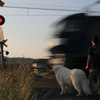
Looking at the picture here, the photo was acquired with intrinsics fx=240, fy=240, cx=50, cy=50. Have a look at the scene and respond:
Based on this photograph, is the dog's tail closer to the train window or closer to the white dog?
the white dog

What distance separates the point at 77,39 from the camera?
13.5 meters

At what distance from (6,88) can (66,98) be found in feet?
8.17

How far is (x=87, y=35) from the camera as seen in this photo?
13.4m

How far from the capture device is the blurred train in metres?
13.2

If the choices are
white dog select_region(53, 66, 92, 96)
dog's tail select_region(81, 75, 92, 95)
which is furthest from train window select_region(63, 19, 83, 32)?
dog's tail select_region(81, 75, 92, 95)

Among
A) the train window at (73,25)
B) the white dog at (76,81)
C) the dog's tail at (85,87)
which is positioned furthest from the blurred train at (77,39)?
the dog's tail at (85,87)

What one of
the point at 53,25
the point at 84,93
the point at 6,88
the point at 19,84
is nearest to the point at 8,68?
the point at 19,84

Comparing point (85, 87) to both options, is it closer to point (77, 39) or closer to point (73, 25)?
point (77, 39)

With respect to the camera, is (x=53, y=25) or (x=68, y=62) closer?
(x=68, y=62)

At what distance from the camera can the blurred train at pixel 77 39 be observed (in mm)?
13227

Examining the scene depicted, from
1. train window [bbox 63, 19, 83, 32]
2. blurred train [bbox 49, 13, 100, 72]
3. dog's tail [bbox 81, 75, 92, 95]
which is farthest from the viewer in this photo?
train window [bbox 63, 19, 83, 32]

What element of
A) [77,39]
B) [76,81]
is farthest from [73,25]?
[76,81]

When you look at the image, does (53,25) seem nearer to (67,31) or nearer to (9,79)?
(67,31)

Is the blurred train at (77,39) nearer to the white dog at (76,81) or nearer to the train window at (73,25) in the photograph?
the train window at (73,25)
